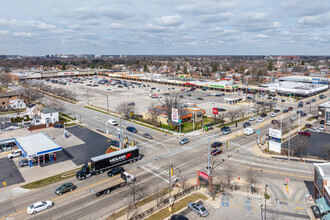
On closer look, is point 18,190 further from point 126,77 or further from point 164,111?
point 126,77

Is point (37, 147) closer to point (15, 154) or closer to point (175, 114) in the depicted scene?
point (15, 154)

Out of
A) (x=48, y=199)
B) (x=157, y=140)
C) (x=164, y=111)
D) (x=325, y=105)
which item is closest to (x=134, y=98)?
(x=164, y=111)

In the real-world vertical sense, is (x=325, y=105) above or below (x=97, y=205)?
above

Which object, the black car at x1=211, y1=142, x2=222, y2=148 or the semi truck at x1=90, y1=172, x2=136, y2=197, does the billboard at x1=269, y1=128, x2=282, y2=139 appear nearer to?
the black car at x1=211, y1=142, x2=222, y2=148

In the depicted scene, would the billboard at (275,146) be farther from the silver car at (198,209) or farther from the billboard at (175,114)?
the silver car at (198,209)

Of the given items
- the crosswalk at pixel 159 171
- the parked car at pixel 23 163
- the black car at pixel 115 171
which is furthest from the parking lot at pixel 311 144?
the parked car at pixel 23 163

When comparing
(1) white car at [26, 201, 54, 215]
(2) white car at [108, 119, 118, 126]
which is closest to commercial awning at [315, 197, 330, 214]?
(1) white car at [26, 201, 54, 215]
